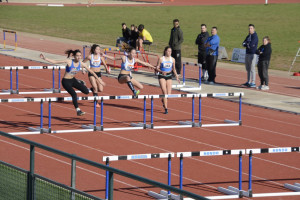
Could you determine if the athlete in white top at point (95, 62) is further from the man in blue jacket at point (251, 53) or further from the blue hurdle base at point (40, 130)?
the man in blue jacket at point (251, 53)

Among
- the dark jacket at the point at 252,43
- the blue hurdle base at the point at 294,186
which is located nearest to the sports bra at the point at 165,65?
the dark jacket at the point at 252,43

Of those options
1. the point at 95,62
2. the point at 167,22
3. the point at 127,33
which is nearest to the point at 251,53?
the point at 95,62

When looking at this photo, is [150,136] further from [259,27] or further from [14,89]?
[259,27]

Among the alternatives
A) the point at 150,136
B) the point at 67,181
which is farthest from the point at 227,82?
Answer: the point at 67,181

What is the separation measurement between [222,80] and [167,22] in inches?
1091

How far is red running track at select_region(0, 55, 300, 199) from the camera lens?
1318 cm

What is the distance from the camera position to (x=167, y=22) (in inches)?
2141

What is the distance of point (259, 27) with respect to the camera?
51.3 meters

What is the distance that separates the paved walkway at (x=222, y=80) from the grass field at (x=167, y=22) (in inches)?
85.0

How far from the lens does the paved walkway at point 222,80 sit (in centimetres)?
2232

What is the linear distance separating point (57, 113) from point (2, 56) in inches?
577

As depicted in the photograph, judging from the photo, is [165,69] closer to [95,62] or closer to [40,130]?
[95,62]

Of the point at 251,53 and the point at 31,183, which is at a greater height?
the point at 251,53

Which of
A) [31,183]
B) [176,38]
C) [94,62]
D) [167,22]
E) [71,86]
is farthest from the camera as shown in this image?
[167,22]
